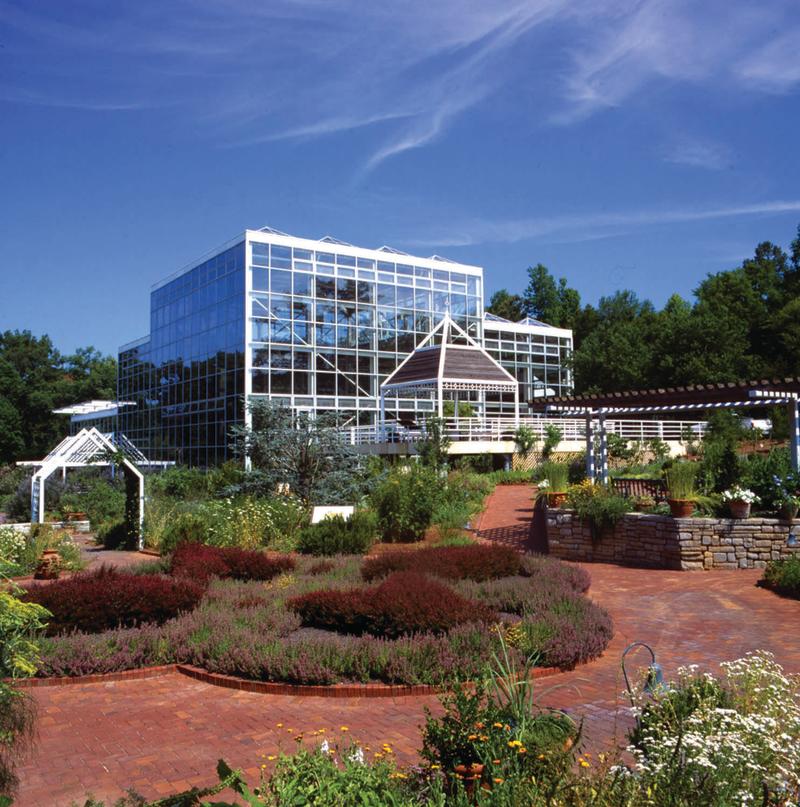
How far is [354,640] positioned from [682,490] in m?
7.35

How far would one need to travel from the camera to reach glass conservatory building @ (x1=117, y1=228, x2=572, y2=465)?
31.4 m

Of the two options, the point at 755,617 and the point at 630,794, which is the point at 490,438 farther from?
the point at 630,794

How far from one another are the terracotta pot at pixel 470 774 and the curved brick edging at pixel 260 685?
232 centimetres

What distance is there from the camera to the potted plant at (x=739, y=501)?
1168 centimetres

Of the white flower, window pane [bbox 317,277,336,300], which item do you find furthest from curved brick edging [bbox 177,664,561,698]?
window pane [bbox 317,277,336,300]

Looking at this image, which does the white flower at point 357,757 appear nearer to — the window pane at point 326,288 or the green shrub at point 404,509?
the green shrub at point 404,509

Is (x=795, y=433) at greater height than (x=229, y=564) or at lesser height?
greater

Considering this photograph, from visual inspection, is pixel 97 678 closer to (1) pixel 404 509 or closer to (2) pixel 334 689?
(2) pixel 334 689

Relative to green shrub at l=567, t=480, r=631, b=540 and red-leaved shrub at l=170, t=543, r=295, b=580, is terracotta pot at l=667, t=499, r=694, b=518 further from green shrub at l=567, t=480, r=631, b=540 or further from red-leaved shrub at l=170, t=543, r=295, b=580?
red-leaved shrub at l=170, t=543, r=295, b=580

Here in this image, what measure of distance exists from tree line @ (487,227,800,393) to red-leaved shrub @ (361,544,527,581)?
26.9m

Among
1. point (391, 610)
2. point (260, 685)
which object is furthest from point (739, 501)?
point (260, 685)

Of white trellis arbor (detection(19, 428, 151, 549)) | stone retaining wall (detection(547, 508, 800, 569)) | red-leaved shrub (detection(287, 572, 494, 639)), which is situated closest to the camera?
red-leaved shrub (detection(287, 572, 494, 639))

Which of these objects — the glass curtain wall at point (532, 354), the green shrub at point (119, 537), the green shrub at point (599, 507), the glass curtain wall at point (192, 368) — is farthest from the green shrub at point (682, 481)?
the glass curtain wall at point (532, 354)

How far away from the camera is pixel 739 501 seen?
11.7 m
